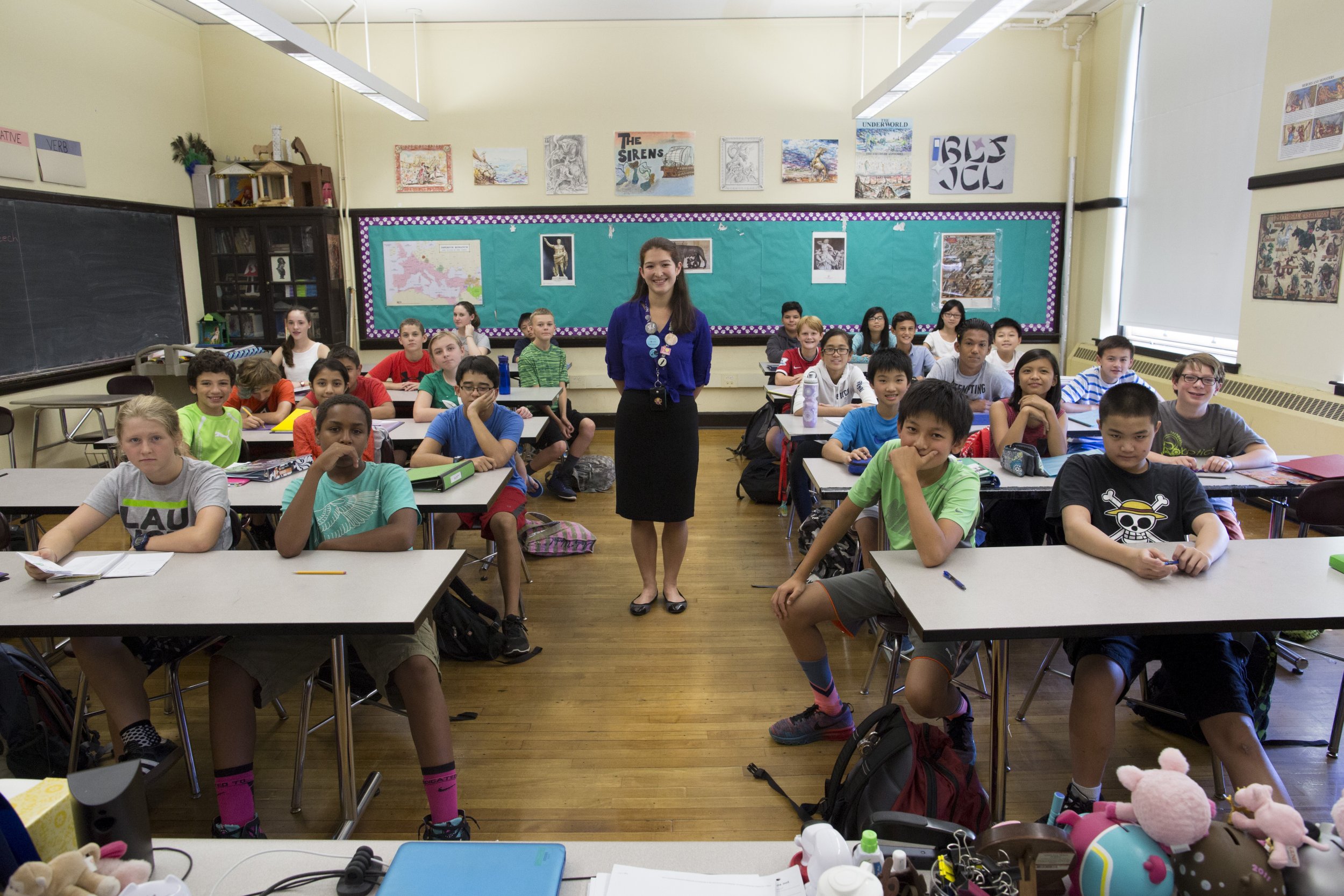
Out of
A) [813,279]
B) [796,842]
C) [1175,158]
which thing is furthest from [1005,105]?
[796,842]

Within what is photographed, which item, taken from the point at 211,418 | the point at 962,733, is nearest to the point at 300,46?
the point at 211,418

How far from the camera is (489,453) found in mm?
3311

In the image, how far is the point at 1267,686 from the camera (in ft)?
7.93

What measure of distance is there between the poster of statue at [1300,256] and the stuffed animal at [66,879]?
18.8ft

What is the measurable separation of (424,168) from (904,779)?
23.9 feet

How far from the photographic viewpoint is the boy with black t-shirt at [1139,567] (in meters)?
1.94

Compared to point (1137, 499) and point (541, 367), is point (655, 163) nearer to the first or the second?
point (541, 367)

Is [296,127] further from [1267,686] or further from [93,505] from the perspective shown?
[1267,686]

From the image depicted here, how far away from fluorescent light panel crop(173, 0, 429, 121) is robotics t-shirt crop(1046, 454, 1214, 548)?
4.11 m

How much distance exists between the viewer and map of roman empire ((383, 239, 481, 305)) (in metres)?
7.76

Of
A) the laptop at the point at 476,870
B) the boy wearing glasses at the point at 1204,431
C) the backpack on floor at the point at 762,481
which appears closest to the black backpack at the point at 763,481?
the backpack on floor at the point at 762,481

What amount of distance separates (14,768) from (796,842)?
2259 mm

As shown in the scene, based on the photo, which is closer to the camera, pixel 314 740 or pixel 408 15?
pixel 314 740

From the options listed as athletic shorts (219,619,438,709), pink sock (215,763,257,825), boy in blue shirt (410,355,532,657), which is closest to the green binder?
boy in blue shirt (410,355,532,657)
